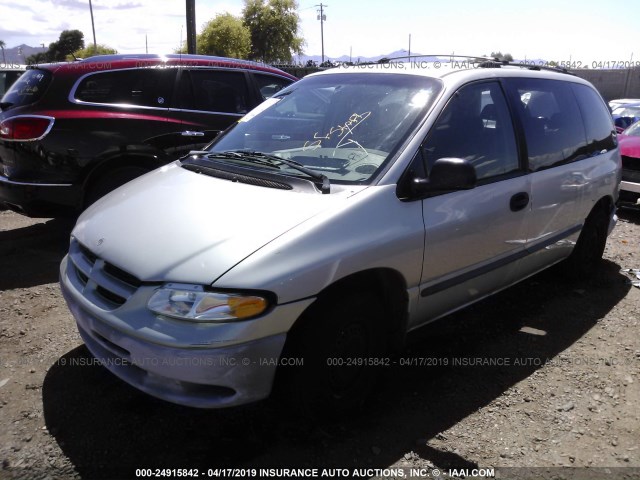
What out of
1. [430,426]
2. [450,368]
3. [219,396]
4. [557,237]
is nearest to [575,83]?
[557,237]

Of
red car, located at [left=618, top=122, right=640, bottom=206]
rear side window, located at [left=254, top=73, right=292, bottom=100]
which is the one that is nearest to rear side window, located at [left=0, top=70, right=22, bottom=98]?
rear side window, located at [left=254, top=73, right=292, bottom=100]

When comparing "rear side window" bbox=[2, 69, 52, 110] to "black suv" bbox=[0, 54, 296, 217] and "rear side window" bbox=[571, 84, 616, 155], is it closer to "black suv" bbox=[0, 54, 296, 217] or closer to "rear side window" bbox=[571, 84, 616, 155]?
"black suv" bbox=[0, 54, 296, 217]

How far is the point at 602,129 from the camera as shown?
469cm

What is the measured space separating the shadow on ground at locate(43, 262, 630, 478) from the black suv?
2.18 meters

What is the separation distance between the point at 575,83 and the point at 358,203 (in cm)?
295

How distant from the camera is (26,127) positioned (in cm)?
491

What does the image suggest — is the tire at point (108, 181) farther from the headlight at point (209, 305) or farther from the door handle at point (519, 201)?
the door handle at point (519, 201)

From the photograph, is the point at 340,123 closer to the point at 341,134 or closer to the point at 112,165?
the point at 341,134

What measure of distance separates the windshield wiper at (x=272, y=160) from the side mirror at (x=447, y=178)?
48 centimetres

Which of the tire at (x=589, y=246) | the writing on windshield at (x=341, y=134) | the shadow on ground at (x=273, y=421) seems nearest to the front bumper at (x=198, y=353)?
the shadow on ground at (x=273, y=421)

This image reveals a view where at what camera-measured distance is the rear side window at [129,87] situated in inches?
209

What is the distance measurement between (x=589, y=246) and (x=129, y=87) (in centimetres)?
467

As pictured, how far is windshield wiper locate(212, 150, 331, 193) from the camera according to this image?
2768 mm

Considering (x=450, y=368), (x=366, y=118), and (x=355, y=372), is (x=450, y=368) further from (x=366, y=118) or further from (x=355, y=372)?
(x=366, y=118)
